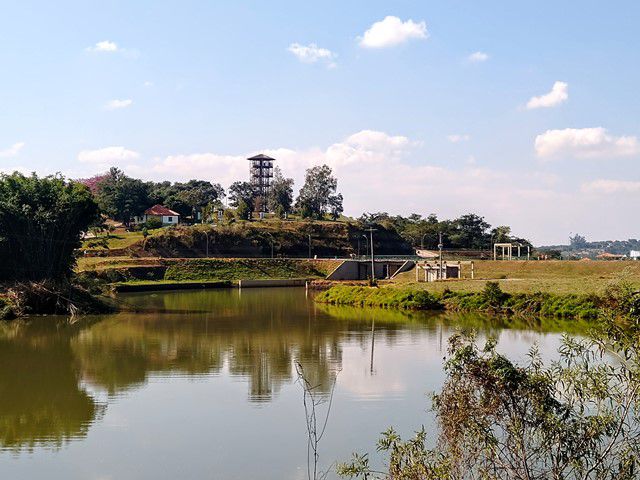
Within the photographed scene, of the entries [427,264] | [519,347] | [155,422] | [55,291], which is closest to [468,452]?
[155,422]

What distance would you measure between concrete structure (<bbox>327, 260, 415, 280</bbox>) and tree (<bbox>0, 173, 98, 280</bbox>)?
41319 millimetres

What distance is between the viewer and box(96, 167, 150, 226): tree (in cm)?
12256

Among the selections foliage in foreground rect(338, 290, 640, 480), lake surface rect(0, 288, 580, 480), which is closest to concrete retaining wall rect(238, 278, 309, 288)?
lake surface rect(0, 288, 580, 480)

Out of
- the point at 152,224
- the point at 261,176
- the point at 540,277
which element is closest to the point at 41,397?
the point at 540,277

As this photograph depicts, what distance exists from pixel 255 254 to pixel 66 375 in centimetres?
8355

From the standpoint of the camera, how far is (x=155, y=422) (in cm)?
1994

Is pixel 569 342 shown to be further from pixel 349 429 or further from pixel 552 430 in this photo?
pixel 349 429

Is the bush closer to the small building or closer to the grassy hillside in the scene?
the grassy hillside

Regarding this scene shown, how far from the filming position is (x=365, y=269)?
92.4m

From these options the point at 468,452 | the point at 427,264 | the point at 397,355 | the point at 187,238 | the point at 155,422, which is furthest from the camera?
the point at 187,238

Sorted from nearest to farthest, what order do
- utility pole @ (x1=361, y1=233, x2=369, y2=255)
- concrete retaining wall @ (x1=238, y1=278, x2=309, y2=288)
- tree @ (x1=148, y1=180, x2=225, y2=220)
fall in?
concrete retaining wall @ (x1=238, y1=278, x2=309, y2=288) → utility pole @ (x1=361, y1=233, x2=369, y2=255) → tree @ (x1=148, y1=180, x2=225, y2=220)

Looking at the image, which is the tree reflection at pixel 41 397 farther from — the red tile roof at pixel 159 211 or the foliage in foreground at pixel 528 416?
the red tile roof at pixel 159 211

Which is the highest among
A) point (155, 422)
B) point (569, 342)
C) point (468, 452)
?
point (569, 342)

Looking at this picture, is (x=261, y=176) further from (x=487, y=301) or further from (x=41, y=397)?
(x=41, y=397)
